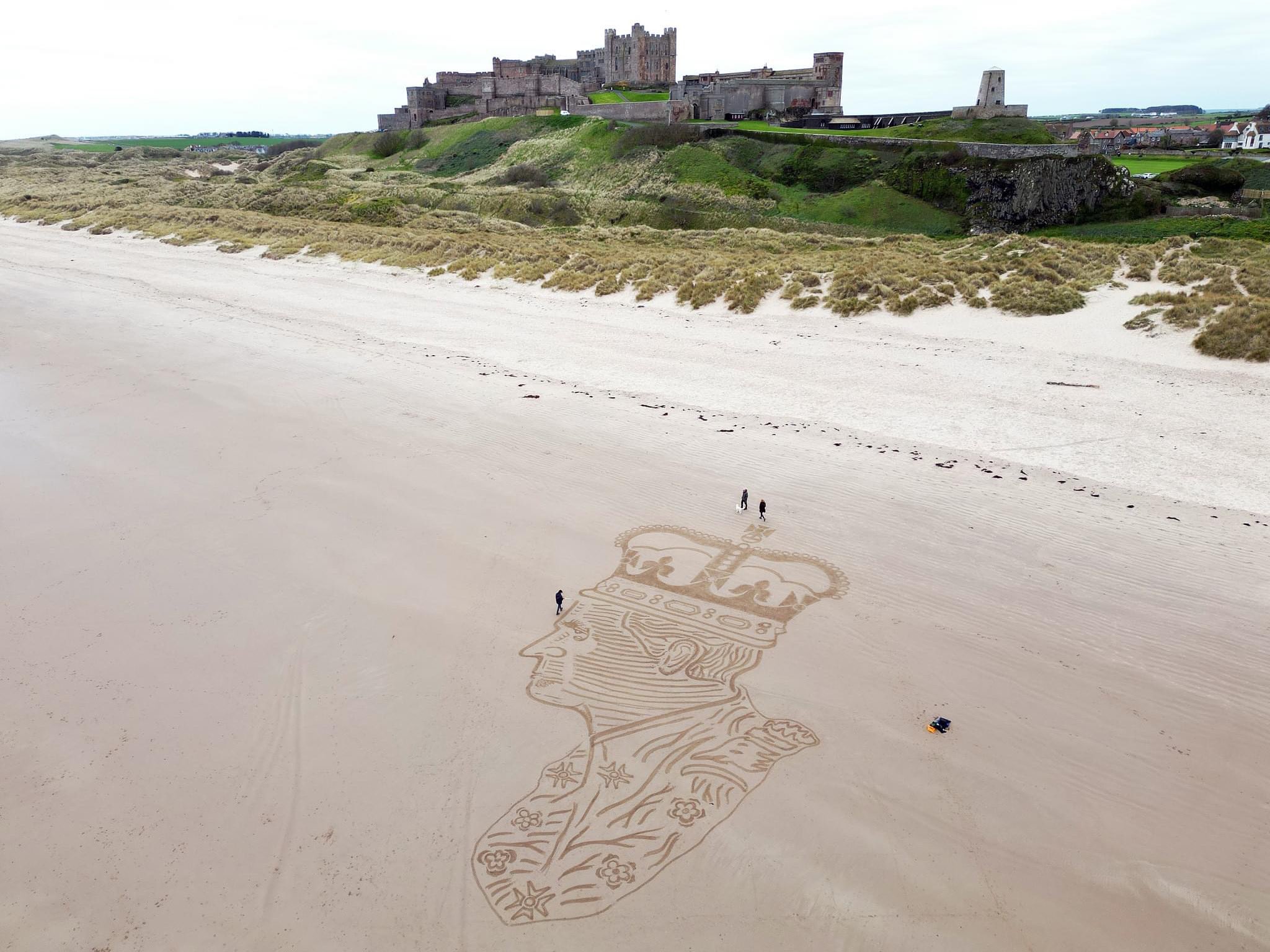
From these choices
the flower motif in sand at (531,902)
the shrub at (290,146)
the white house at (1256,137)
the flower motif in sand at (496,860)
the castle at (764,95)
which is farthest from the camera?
the shrub at (290,146)

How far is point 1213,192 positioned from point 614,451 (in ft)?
136

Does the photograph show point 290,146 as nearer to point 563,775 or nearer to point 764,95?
point 764,95

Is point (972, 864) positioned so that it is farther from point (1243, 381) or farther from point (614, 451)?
point (1243, 381)

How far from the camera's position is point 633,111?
196 ft

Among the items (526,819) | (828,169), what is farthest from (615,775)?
(828,169)

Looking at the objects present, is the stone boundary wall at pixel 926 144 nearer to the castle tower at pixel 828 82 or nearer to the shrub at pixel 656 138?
the shrub at pixel 656 138

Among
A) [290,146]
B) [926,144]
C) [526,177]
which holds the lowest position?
[526,177]

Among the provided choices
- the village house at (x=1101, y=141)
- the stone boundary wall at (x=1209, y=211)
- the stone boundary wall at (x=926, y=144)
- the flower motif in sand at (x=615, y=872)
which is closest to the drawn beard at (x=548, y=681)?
the flower motif in sand at (x=615, y=872)

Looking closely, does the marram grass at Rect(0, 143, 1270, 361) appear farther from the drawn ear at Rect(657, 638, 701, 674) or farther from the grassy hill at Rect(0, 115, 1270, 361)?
the drawn ear at Rect(657, 638, 701, 674)

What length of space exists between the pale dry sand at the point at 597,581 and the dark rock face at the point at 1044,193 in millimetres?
26751

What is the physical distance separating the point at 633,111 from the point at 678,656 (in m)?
62.4

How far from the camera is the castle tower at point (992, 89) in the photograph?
166ft

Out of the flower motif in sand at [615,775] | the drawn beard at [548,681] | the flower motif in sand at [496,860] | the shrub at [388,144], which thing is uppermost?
the shrub at [388,144]

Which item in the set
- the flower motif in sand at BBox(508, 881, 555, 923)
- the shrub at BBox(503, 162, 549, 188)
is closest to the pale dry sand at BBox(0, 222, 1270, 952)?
the flower motif in sand at BBox(508, 881, 555, 923)
